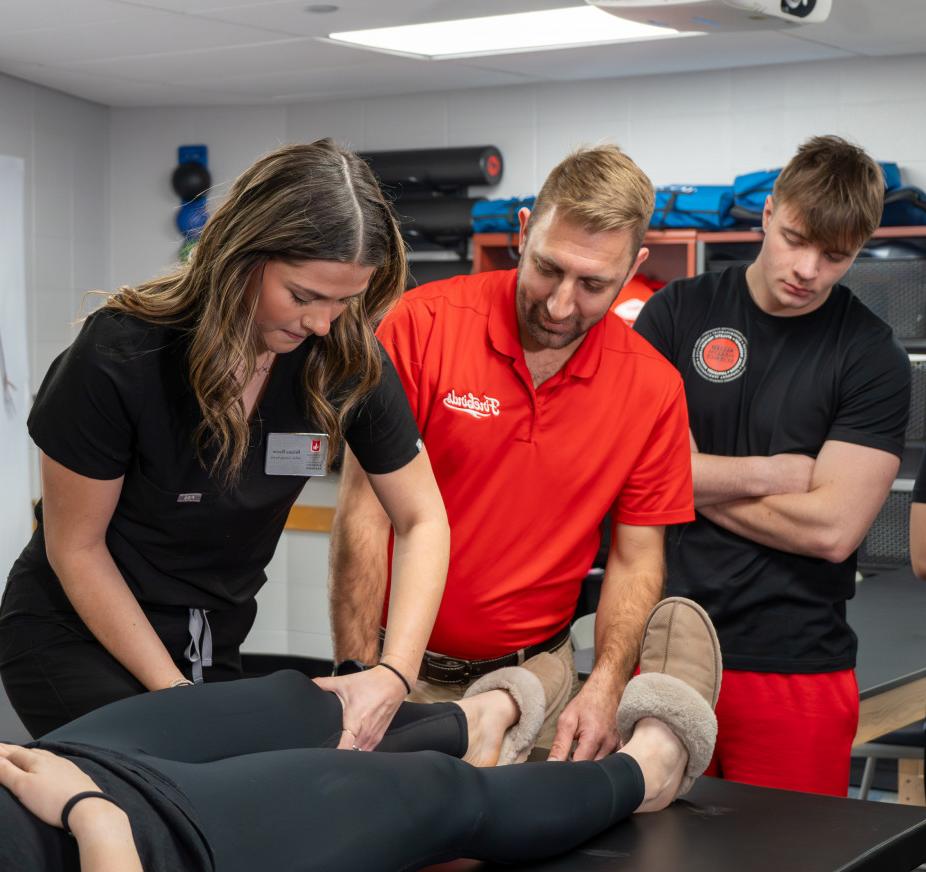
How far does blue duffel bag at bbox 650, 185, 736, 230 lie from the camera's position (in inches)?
187

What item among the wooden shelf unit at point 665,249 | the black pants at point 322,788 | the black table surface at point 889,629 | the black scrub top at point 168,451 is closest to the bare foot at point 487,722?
the black pants at point 322,788

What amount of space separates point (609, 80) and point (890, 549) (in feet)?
7.73

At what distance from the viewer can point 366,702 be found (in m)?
1.62

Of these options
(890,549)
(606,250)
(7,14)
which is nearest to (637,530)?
(606,250)

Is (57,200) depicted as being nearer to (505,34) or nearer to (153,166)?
(153,166)

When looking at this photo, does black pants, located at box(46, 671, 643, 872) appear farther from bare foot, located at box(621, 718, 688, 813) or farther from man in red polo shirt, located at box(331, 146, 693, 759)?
man in red polo shirt, located at box(331, 146, 693, 759)

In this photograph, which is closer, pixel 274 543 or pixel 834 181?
pixel 274 543

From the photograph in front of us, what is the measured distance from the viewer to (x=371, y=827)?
4.41 ft

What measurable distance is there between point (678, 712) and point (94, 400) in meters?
0.88

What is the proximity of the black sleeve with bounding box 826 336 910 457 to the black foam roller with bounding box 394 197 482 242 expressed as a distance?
11.1 feet

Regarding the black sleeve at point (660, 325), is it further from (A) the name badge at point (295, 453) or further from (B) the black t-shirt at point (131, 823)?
(B) the black t-shirt at point (131, 823)

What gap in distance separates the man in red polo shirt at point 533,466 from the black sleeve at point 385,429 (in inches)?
7.4

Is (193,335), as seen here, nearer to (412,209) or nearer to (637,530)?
(637,530)

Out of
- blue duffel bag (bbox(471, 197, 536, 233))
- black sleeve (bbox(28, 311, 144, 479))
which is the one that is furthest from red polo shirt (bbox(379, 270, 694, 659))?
blue duffel bag (bbox(471, 197, 536, 233))
